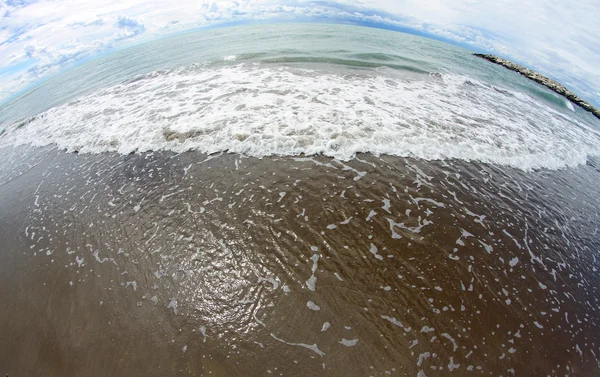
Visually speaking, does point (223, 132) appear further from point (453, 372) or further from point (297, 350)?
point (453, 372)

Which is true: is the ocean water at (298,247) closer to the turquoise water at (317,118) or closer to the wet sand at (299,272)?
the wet sand at (299,272)

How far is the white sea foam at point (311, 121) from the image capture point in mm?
9516

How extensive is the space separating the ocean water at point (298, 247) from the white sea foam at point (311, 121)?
146 millimetres

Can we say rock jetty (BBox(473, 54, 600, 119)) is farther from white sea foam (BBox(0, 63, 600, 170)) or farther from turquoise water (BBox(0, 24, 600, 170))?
white sea foam (BBox(0, 63, 600, 170))

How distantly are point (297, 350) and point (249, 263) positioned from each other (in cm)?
206

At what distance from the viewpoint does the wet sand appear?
4.14 meters

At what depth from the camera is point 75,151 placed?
419 inches

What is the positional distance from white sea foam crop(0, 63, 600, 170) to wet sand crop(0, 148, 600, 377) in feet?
3.84

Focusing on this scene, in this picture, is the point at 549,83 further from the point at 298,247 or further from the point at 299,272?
the point at 299,272

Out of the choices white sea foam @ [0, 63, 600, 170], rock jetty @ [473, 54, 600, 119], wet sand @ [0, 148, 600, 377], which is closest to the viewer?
wet sand @ [0, 148, 600, 377]

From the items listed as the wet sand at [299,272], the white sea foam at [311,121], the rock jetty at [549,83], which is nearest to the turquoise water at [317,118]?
the white sea foam at [311,121]

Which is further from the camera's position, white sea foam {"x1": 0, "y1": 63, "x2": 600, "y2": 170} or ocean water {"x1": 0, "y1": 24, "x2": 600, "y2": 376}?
white sea foam {"x1": 0, "y1": 63, "x2": 600, "y2": 170}

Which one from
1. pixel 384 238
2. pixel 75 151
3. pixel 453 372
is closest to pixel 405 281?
pixel 384 238

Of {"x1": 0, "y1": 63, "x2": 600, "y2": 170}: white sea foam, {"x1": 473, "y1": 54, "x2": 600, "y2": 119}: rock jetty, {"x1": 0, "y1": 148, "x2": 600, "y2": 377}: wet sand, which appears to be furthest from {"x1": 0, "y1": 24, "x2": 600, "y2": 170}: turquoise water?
{"x1": 473, "y1": 54, "x2": 600, "y2": 119}: rock jetty
